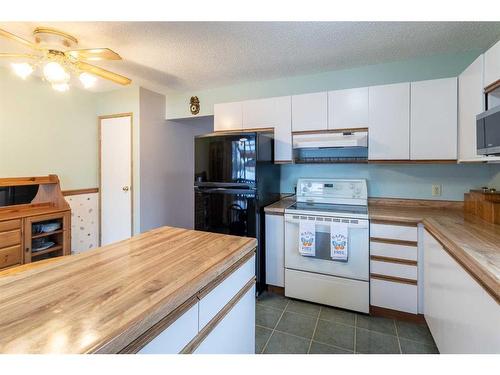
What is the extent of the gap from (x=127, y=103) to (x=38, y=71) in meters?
0.93

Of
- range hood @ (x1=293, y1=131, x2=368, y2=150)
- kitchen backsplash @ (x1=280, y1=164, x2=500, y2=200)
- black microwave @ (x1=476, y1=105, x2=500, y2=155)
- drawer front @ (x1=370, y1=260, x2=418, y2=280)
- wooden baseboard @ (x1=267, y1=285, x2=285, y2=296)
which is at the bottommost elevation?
wooden baseboard @ (x1=267, y1=285, x2=285, y2=296)

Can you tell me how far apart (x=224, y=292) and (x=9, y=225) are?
2.64 m

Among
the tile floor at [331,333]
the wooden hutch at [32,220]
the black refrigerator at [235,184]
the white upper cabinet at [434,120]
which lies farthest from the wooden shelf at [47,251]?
the white upper cabinet at [434,120]

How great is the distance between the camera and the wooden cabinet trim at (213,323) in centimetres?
83

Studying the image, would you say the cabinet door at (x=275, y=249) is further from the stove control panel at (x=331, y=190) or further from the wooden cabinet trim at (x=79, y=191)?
the wooden cabinet trim at (x=79, y=191)

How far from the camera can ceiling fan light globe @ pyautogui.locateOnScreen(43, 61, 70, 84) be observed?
173cm

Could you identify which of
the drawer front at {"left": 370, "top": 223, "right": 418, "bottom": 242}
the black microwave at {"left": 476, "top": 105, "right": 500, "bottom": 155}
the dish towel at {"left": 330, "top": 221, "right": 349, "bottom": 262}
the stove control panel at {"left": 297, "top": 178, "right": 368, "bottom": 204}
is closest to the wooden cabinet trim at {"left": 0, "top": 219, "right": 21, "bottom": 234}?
the stove control panel at {"left": 297, "top": 178, "right": 368, "bottom": 204}

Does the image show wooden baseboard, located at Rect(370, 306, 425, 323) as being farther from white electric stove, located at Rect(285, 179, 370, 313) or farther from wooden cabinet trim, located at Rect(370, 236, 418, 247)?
wooden cabinet trim, located at Rect(370, 236, 418, 247)

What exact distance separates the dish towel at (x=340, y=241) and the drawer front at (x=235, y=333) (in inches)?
43.7

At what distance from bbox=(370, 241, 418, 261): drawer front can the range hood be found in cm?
90

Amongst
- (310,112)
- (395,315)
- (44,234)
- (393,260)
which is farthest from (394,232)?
(44,234)
